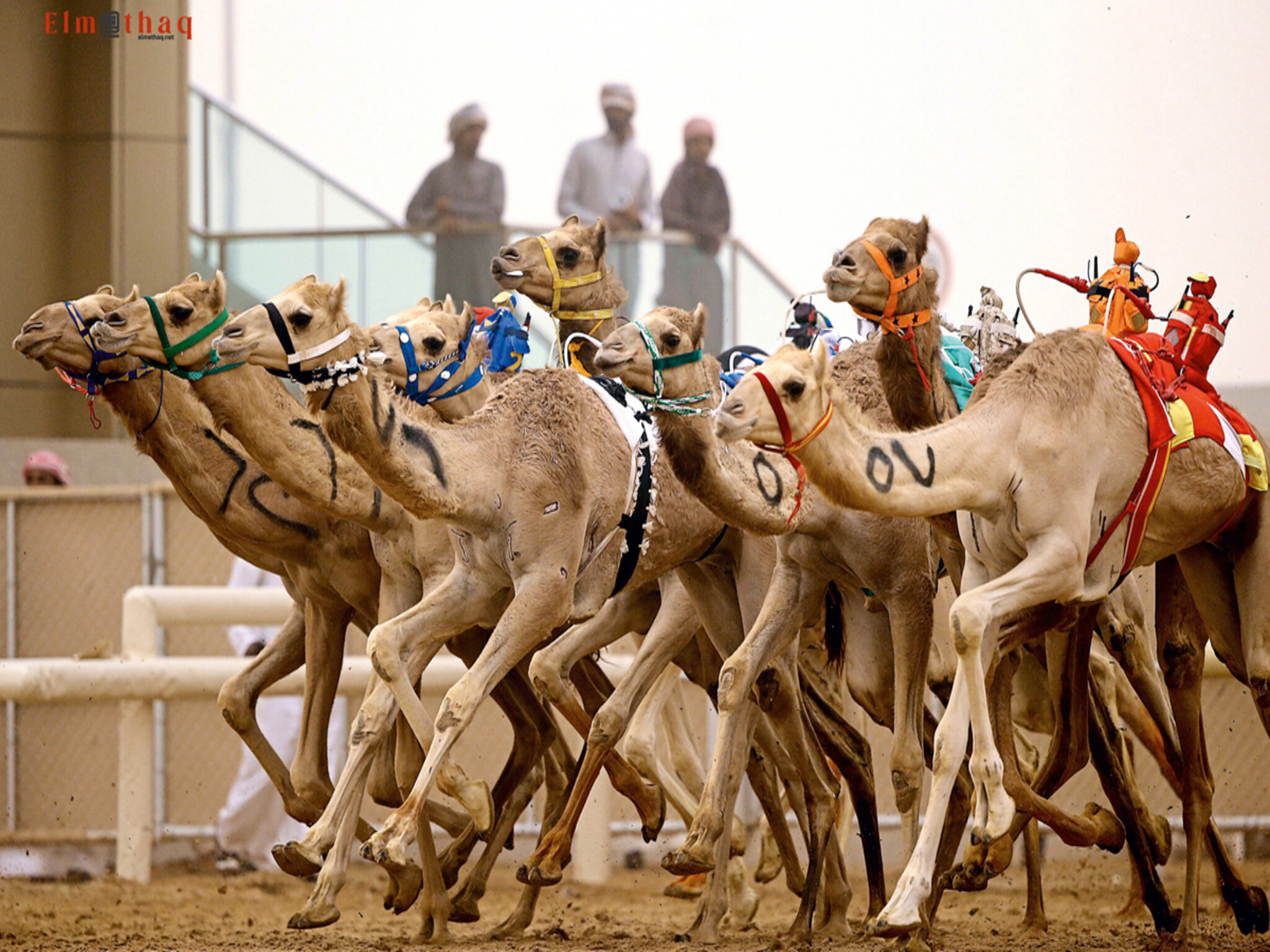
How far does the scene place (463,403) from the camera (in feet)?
25.4

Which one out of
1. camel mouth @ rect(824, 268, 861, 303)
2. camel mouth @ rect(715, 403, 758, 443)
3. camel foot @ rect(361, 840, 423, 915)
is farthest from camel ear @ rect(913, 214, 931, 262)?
camel foot @ rect(361, 840, 423, 915)

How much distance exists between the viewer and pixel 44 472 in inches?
487

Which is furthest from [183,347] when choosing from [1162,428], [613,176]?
[613,176]

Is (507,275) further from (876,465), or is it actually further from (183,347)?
(876,465)

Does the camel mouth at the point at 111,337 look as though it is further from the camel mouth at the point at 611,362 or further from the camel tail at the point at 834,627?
the camel tail at the point at 834,627

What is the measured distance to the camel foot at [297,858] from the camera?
653 centimetres

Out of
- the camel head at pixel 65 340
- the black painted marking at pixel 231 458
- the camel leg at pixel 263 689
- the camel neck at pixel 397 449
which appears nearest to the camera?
the camel neck at pixel 397 449

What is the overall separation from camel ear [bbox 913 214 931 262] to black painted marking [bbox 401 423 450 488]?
1981 mm

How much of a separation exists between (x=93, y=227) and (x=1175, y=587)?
10919 mm

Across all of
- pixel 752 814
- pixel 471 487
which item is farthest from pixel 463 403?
pixel 752 814

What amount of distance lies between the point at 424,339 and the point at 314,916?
233 cm

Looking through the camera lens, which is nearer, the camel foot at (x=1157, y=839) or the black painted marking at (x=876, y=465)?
the black painted marking at (x=876, y=465)

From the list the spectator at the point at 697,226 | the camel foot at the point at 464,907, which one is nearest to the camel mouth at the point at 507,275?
the camel foot at the point at 464,907

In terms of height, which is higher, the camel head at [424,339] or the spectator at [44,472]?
the camel head at [424,339]
